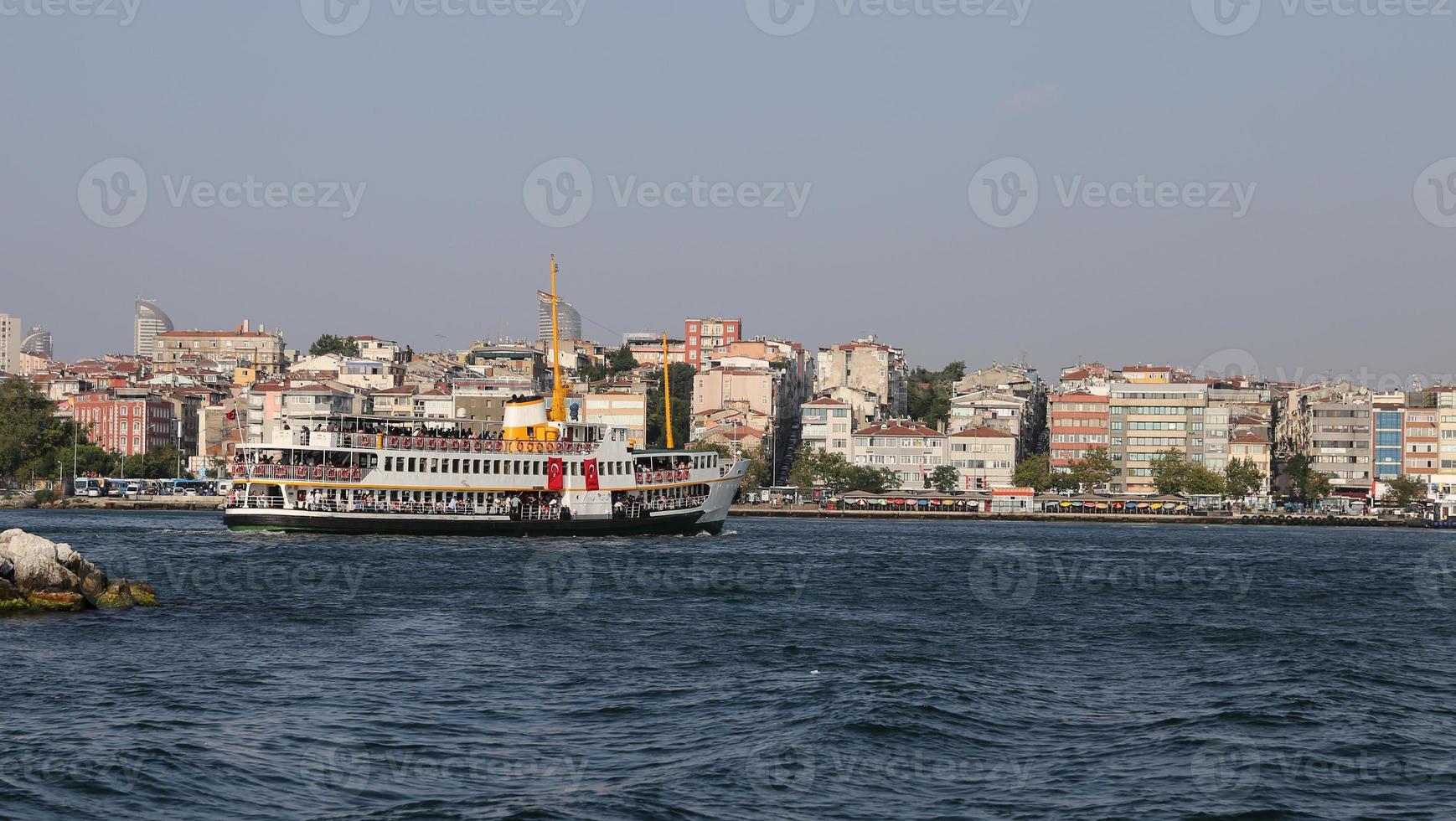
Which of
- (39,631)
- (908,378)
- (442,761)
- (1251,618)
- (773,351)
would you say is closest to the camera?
(442,761)

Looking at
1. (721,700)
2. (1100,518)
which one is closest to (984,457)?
(1100,518)

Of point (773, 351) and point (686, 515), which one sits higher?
point (773, 351)

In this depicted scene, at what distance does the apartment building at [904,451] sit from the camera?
389 feet

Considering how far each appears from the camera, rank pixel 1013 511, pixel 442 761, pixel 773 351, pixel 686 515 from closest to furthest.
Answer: pixel 442 761 < pixel 686 515 < pixel 1013 511 < pixel 773 351

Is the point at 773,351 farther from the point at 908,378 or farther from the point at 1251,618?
the point at 1251,618

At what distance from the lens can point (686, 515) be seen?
63125 mm

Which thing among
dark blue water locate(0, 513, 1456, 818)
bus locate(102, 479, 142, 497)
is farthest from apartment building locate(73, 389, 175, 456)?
dark blue water locate(0, 513, 1456, 818)

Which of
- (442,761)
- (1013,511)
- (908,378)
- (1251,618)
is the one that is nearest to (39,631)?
(442,761)

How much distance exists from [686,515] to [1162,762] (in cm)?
4569

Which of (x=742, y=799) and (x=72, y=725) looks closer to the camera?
(x=742, y=799)

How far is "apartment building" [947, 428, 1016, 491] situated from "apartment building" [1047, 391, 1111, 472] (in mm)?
3495

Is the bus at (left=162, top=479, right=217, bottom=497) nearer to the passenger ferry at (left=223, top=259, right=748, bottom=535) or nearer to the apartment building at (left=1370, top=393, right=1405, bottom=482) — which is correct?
the passenger ferry at (left=223, top=259, right=748, bottom=535)

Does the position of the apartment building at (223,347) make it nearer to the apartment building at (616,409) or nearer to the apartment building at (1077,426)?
the apartment building at (616,409)

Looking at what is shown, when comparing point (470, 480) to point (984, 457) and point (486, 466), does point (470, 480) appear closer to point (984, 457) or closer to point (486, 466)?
point (486, 466)
